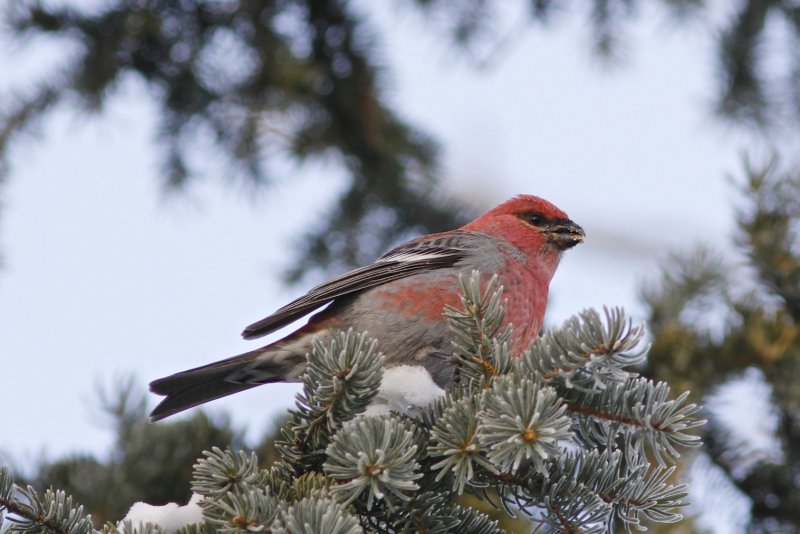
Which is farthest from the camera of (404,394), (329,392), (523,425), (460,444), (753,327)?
(753,327)

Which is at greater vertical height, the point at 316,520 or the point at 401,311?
the point at 401,311

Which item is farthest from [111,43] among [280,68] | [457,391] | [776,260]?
[776,260]

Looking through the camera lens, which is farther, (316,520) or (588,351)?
(588,351)

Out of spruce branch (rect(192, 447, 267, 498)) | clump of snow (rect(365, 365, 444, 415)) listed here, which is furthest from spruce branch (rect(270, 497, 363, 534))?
clump of snow (rect(365, 365, 444, 415))

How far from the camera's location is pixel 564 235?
3742 mm

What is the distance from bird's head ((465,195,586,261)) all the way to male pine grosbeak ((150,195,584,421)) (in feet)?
0.04

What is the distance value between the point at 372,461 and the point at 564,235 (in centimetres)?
228

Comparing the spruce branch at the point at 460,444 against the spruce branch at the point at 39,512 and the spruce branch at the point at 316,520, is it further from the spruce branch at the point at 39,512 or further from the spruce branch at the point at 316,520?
the spruce branch at the point at 39,512

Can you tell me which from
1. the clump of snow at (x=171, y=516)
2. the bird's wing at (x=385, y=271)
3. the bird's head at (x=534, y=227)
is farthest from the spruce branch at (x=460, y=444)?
the bird's head at (x=534, y=227)

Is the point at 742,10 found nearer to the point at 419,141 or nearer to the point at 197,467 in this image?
the point at 419,141

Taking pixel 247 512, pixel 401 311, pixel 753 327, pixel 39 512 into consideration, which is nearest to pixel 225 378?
pixel 401 311

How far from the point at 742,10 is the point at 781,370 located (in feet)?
7.47

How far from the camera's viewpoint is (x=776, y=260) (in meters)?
3.17

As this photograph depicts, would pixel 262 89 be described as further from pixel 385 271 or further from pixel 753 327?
pixel 753 327
